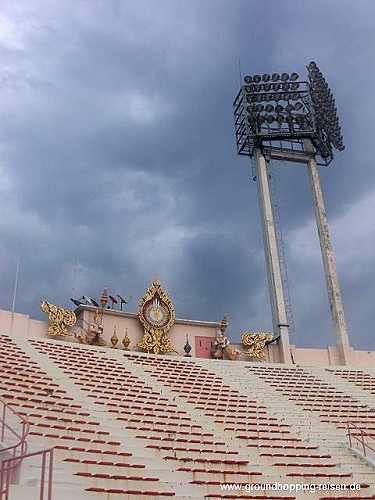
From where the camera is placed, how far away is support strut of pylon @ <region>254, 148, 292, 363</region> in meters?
25.3

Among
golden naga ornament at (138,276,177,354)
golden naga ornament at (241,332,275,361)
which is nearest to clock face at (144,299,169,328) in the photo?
golden naga ornament at (138,276,177,354)

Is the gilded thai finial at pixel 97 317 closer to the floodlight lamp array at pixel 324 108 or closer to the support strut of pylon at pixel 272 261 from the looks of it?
the support strut of pylon at pixel 272 261

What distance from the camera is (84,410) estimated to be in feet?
39.4

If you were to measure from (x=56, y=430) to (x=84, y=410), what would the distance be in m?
1.86

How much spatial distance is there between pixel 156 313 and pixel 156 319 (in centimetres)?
29

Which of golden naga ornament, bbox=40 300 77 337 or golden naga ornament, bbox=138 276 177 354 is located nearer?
golden naga ornament, bbox=40 300 77 337

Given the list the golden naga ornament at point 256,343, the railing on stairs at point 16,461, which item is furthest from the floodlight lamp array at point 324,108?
the railing on stairs at point 16,461

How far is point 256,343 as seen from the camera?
24.8 metres

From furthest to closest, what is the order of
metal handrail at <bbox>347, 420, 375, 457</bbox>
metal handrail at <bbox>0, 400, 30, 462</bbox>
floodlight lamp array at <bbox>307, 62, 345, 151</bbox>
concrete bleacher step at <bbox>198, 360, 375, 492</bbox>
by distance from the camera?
floodlight lamp array at <bbox>307, 62, 345, 151</bbox> < metal handrail at <bbox>347, 420, 375, 457</bbox> < concrete bleacher step at <bbox>198, 360, 375, 492</bbox> < metal handrail at <bbox>0, 400, 30, 462</bbox>

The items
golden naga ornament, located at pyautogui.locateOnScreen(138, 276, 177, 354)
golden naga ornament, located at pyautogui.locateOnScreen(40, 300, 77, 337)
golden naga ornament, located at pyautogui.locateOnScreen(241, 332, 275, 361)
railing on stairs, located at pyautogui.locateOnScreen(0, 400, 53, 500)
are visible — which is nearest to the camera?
railing on stairs, located at pyautogui.locateOnScreen(0, 400, 53, 500)

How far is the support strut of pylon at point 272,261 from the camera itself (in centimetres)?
2527

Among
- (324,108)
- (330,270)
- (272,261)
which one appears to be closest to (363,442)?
(272,261)

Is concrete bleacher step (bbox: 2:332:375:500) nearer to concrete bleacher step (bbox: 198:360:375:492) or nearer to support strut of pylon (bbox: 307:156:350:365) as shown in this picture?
concrete bleacher step (bbox: 198:360:375:492)

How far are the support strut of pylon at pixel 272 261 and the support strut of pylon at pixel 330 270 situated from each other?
2984 mm
